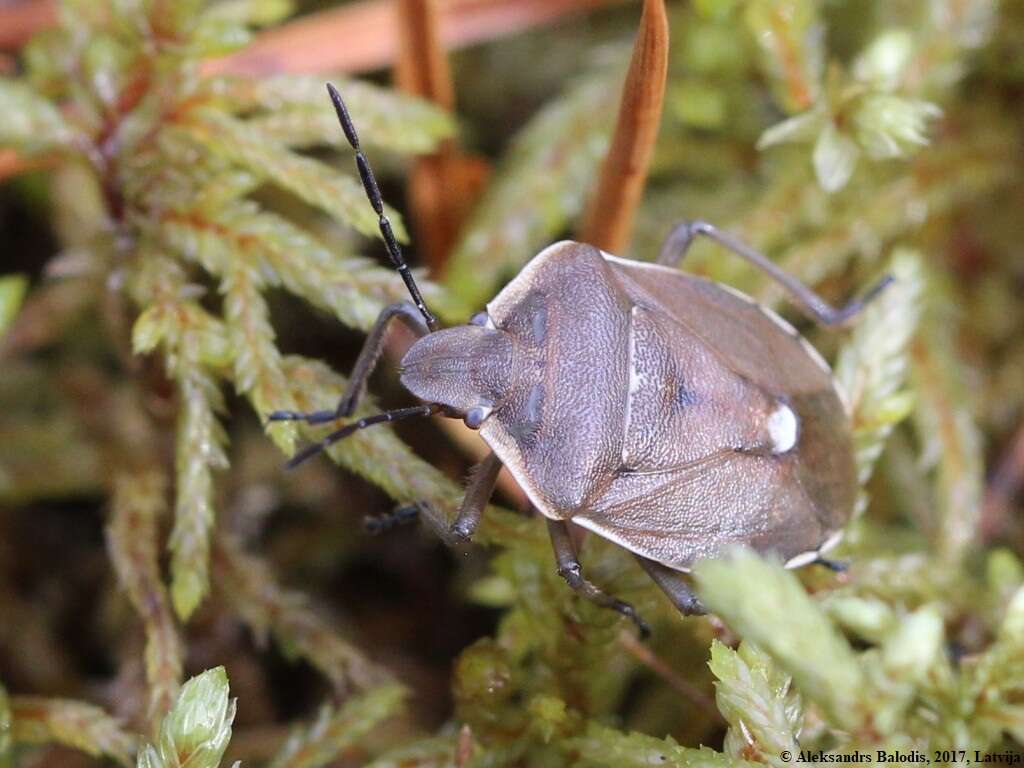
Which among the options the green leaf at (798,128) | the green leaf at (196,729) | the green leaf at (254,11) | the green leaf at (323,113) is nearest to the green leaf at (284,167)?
the green leaf at (323,113)

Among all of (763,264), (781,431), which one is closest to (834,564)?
(781,431)

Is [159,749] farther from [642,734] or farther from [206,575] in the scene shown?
[642,734]

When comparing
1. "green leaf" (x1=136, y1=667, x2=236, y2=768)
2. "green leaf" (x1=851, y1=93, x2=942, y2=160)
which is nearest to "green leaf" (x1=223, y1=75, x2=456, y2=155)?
"green leaf" (x1=851, y1=93, x2=942, y2=160)

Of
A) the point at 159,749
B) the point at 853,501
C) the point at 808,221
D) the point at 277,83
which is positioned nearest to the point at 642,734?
the point at 853,501

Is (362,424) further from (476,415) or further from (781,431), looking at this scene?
(781,431)

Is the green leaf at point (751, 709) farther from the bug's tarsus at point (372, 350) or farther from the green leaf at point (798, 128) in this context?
the green leaf at point (798, 128)

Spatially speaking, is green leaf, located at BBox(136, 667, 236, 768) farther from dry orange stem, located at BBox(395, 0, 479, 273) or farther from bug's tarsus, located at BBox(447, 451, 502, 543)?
dry orange stem, located at BBox(395, 0, 479, 273)
